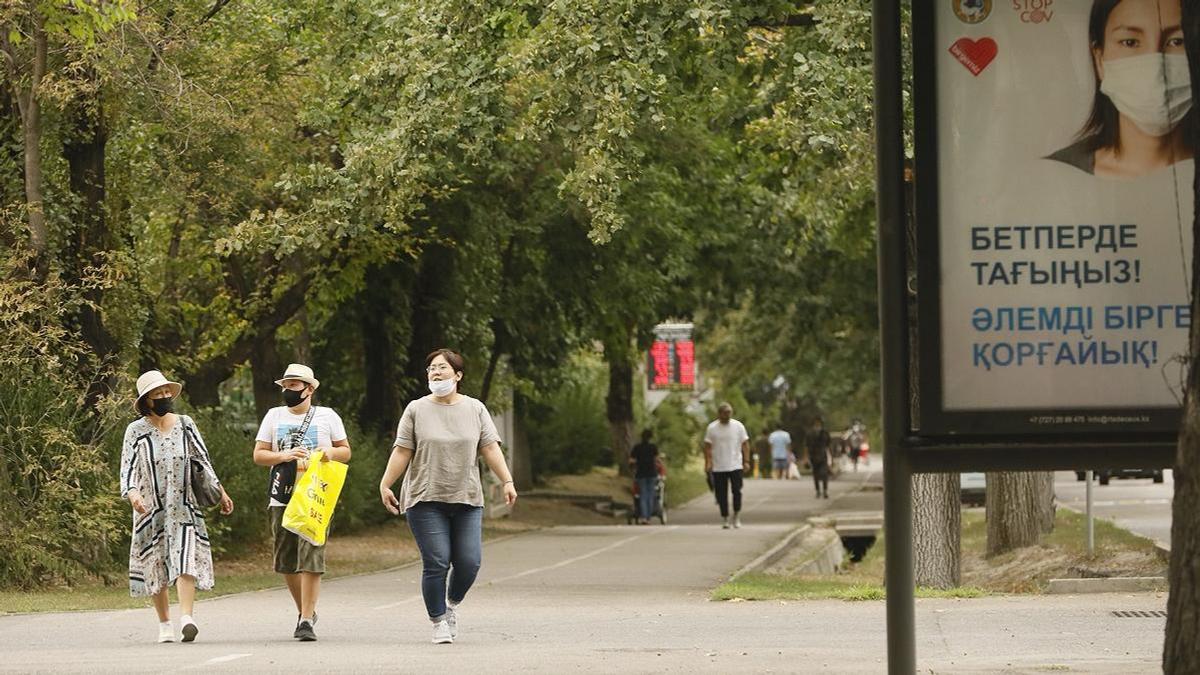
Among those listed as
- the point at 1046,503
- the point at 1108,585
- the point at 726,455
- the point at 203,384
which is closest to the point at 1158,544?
the point at 1108,585

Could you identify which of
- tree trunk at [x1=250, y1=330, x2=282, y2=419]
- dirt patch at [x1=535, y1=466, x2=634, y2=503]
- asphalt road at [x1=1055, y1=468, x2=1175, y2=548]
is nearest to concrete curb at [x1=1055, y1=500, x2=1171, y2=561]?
asphalt road at [x1=1055, y1=468, x2=1175, y2=548]

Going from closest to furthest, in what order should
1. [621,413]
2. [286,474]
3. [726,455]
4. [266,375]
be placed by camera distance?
[286,474] < [266,375] < [726,455] < [621,413]

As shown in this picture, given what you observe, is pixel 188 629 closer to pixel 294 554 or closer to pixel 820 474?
pixel 294 554

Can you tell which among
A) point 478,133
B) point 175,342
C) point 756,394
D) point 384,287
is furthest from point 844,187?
point 756,394

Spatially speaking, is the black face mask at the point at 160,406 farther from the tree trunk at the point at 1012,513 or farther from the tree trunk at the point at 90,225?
the tree trunk at the point at 1012,513

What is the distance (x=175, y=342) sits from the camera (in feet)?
76.4

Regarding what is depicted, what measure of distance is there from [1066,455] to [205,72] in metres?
14.4

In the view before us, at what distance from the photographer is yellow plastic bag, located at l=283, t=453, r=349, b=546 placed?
12.2m

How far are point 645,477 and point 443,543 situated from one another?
24449 millimetres

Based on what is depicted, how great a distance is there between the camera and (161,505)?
12.3 metres

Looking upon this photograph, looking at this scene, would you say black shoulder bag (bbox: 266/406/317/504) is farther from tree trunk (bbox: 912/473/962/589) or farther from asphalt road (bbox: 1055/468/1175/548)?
asphalt road (bbox: 1055/468/1175/548)

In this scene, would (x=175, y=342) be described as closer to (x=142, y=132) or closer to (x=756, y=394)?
(x=142, y=132)

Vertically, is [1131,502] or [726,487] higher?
[726,487]

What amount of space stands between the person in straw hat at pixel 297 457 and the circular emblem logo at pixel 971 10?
19.6 feet
